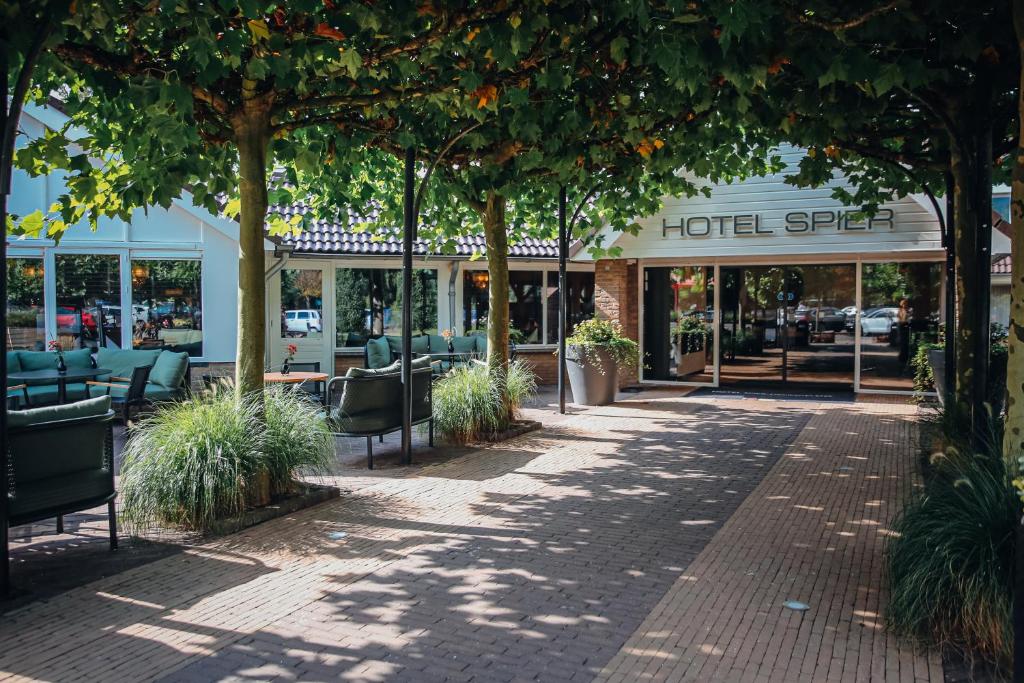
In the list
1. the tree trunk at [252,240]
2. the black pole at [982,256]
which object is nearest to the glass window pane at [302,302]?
the tree trunk at [252,240]

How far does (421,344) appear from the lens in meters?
17.9

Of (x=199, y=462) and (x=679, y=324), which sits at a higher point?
(x=679, y=324)

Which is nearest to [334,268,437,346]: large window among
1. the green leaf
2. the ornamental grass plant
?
the green leaf

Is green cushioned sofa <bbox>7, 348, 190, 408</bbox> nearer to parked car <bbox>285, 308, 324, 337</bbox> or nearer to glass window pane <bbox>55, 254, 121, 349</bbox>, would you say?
glass window pane <bbox>55, 254, 121, 349</bbox>

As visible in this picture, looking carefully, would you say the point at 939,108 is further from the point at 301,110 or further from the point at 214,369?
the point at 214,369

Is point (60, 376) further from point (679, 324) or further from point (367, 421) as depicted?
point (679, 324)

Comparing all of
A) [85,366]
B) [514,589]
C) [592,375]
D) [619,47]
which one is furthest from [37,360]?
[514,589]

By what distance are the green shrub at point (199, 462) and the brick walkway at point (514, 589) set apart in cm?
39

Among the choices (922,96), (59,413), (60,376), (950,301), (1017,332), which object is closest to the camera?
(1017,332)

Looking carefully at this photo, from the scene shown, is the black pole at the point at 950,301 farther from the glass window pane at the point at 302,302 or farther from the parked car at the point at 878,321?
the glass window pane at the point at 302,302

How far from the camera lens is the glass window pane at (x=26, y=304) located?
1399 cm

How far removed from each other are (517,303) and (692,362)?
4307mm

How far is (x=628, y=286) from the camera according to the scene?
18.5 meters

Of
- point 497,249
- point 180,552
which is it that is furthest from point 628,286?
point 180,552
